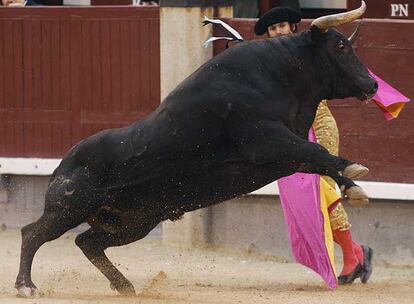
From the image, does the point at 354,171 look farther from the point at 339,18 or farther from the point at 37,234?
the point at 37,234

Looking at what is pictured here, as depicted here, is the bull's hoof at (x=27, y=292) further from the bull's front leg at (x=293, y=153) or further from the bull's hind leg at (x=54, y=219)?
the bull's front leg at (x=293, y=153)

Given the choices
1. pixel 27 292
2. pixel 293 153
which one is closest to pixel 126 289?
pixel 27 292

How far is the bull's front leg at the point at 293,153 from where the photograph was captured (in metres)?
7.29

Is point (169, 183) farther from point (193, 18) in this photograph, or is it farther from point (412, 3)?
point (412, 3)

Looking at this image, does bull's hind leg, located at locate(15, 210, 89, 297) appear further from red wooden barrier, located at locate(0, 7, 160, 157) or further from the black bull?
red wooden barrier, located at locate(0, 7, 160, 157)

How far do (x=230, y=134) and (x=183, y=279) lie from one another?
1.88m

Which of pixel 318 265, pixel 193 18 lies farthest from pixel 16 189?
pixel 318 265

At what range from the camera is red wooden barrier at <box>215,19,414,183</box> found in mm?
9625

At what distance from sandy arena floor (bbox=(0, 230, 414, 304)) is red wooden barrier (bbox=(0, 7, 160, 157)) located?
0.75 m

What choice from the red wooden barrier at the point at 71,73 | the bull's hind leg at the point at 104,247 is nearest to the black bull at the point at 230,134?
the bull's hind leg at the point at 104,247

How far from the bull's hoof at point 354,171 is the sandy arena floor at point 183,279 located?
110cm

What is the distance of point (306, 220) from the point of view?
8.84 m

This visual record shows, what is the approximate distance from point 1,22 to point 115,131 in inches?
129

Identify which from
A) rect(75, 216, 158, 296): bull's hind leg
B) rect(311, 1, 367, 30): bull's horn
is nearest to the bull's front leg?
rect(311, 1, 367, 30): bull's horn
